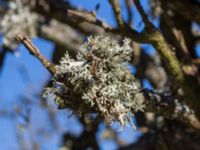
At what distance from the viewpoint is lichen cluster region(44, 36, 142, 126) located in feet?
3.66

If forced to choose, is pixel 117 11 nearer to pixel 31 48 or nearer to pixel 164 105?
pixel 164 105

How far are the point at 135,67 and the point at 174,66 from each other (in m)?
1.16

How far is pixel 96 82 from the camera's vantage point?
44.4 inches

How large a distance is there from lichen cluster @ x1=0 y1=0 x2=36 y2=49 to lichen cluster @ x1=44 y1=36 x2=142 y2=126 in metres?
1.45

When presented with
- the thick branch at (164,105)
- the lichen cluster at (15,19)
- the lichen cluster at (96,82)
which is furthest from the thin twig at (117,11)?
the lichen cluster at (15,19)

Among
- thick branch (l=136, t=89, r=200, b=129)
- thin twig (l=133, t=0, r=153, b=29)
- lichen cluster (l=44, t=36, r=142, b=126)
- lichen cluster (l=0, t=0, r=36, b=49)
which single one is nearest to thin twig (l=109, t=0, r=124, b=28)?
thin twig (l=133, t=0, r=153, b=29)

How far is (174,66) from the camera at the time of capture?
57.3 inches

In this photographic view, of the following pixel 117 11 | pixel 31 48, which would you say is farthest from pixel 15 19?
pixel 31 48

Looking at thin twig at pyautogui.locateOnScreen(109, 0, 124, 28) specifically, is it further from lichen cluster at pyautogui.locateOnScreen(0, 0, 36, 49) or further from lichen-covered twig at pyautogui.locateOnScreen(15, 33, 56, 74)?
lichen cluster at pyautogui.locateOnScreen(0, 0, 36, 49)

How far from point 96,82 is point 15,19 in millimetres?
1662

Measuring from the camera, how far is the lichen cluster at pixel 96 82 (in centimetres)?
112

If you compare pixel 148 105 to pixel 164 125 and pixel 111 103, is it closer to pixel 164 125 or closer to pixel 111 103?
pixel 111 103

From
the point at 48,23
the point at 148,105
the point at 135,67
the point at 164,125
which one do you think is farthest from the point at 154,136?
the point at 148,105

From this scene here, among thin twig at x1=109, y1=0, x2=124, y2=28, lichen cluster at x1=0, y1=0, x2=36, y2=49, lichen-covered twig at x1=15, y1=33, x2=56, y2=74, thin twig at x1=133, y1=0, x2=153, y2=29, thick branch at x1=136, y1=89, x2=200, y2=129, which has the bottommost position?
thick branch at x1=136, y1=89, x2=200, y2=129
